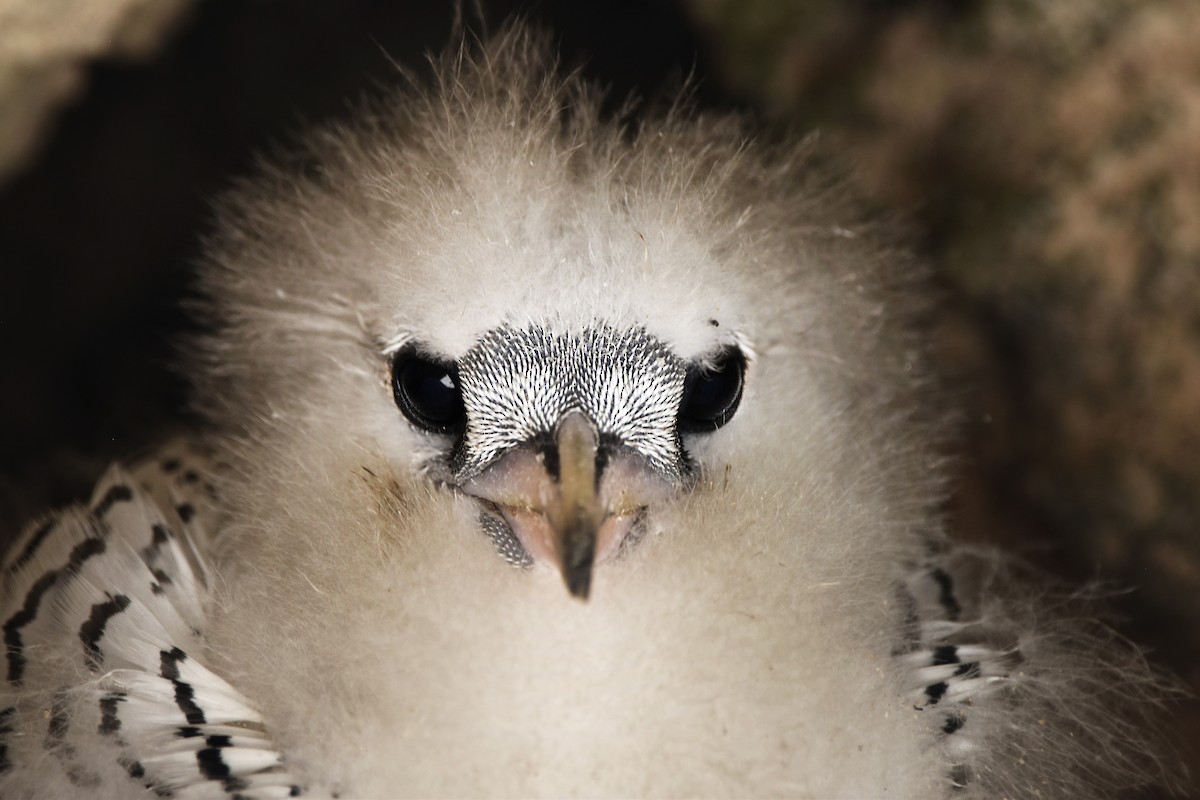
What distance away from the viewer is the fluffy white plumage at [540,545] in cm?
166

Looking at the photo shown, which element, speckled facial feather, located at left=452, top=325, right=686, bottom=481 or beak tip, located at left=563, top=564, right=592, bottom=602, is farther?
speckled facial feather, located at left=452, top=325, right=686, bottom=481

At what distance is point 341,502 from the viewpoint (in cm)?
183

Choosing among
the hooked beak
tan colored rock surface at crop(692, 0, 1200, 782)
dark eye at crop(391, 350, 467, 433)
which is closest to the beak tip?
the hooked beak

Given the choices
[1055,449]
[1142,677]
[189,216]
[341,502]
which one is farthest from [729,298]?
[189,216]

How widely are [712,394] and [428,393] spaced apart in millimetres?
459

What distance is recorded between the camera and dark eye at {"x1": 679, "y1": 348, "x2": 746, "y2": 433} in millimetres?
1847

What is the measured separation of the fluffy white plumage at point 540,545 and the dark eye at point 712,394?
18mm

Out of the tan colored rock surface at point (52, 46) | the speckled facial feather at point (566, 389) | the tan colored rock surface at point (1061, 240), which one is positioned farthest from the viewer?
the tan colored rock surface at point (1061, 240)

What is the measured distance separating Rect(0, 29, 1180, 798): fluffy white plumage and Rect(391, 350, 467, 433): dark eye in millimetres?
13

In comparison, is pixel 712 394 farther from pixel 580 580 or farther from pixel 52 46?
pixel 52 46

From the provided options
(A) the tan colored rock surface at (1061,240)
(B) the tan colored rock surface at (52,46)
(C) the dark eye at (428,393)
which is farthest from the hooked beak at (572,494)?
(B) the tan colored rock surface at (52,46)

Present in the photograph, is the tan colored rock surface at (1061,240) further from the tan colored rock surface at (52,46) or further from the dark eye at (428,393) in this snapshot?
the tan colored rock surface at (52,46)

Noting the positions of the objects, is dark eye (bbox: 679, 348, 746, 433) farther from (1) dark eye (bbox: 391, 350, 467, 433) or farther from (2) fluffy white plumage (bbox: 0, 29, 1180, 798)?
(1) dark eye (bbox: 391, 350, 467, 433)

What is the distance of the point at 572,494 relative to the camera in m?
1.61
